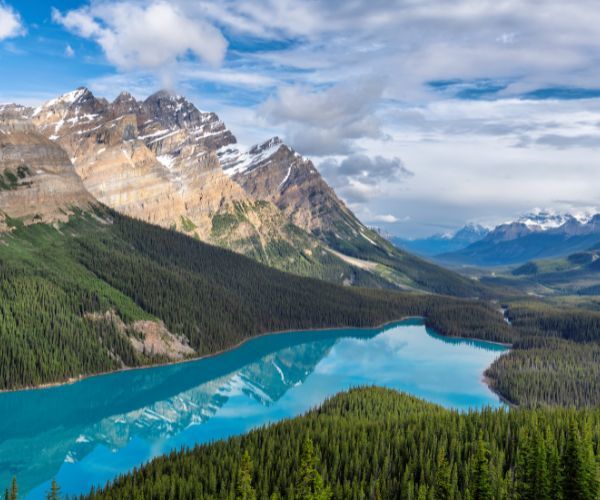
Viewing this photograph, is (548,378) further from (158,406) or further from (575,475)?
(575,475)

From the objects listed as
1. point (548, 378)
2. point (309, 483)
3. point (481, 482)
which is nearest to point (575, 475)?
point (481, 482)

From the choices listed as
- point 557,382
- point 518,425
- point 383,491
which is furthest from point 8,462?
point 557,382

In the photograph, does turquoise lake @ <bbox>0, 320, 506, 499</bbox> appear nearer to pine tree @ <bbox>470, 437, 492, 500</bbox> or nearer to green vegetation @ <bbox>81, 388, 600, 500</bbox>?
green vegetation @ <bbox>81, 388, 600, 500</bbox>

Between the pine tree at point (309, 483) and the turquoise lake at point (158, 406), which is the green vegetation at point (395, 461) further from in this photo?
the turquoise lake at point (158, 406)

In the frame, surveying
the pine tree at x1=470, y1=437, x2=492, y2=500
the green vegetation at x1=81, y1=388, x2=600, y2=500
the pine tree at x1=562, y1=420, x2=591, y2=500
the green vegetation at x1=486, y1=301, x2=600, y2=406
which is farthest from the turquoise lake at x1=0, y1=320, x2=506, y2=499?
the pine tree at x1=562, y1=420, x2=591, y2=500

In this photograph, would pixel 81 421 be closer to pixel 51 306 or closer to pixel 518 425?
pixel 51 306

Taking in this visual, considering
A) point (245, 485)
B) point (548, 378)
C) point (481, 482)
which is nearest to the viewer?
point (481, 482)
